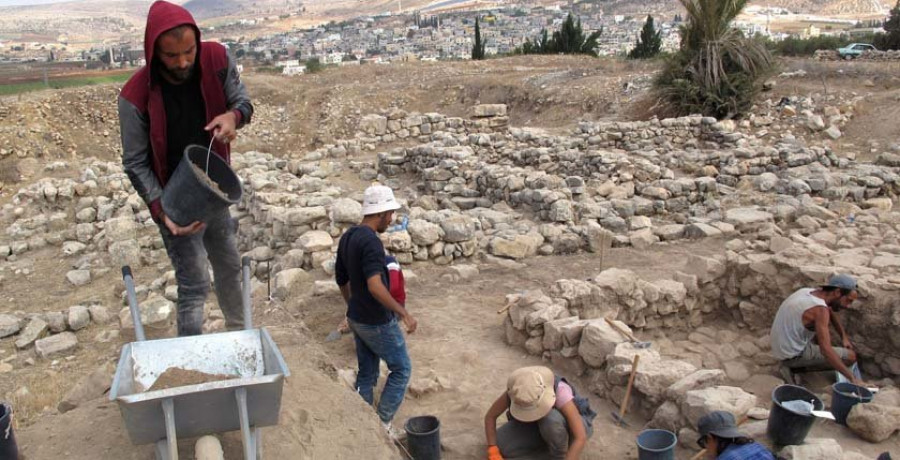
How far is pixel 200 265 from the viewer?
372 centimetres

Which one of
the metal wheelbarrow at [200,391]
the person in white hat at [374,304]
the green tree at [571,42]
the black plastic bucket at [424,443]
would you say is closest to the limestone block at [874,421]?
the black plastic bucket at [424,443]

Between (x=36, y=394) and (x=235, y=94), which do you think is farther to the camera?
(x=36, y=394)

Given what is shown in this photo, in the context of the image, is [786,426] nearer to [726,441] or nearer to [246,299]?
[726,441]

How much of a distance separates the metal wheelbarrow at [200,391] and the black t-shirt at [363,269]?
96cm

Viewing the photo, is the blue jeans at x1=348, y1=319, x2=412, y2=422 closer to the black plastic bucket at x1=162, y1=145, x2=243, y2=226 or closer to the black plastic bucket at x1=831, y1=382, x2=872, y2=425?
the black plastic bucket at x1=162, y1=145, x2=243, y2=226

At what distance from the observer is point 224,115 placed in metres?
3.45

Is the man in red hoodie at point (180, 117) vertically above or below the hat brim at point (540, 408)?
above

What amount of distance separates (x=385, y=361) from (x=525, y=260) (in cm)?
372

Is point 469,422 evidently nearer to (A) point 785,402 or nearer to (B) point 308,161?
(A) point 785,402

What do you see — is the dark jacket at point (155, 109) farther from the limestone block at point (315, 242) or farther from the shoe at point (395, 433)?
the limestone block at point (315, 242)

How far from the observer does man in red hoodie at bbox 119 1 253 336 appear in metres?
3.15

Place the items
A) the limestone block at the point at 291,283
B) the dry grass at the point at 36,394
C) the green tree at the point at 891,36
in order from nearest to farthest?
1. the dry grass at the point at 36,394
2. the limestone block at the point at 291,283
3. the green tree at the point at 891,36

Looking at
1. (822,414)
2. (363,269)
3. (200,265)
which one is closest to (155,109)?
(200,265)

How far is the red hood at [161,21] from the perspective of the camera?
304 cm
